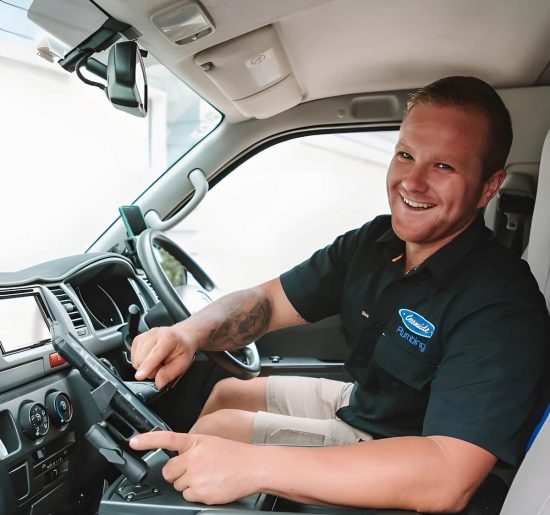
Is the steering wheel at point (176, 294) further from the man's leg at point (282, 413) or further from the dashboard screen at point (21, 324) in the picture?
the dashboard screen at point (21, 324)

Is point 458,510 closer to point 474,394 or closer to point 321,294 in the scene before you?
point 474,394

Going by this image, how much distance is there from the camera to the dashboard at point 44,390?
1254 millimetres

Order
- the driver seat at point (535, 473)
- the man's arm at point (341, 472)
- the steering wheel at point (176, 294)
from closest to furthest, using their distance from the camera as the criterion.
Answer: the driver seat at point (535, 473) → the man's arm at point (341, 472) → the steering wheel at point (176, 294)

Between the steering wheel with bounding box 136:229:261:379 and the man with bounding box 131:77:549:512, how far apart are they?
92 millimetres

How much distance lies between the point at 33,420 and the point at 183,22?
39.4 inches

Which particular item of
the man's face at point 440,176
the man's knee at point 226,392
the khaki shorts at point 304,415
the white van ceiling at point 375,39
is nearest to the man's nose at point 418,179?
the man's face at point 440,176

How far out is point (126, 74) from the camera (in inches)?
55.6

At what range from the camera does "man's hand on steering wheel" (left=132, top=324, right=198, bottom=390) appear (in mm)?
1284

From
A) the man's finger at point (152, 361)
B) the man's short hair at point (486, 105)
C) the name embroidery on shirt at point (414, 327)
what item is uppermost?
the man's short hair at point (486, 105)

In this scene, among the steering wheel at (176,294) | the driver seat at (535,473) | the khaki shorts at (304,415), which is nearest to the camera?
the driver seat at (535,473)

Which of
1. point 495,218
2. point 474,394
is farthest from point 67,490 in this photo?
point 495,218

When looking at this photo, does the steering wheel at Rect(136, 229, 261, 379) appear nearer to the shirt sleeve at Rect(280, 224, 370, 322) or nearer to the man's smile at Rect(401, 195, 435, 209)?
the shirt sleeve at Rect(280, 224, 370, 322)

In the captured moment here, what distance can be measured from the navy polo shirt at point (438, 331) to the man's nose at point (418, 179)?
15cm

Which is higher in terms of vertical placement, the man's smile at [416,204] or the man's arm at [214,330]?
the man's smile at [416,204]
